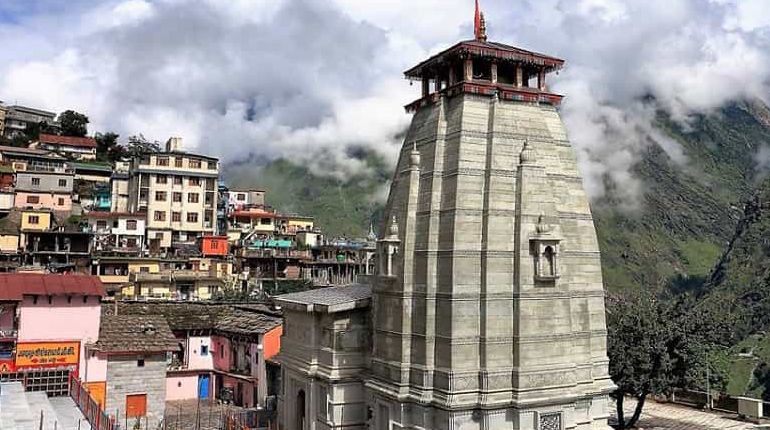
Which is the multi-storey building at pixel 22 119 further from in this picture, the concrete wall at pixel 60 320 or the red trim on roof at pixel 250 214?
the concrete wall at pixel 60 320

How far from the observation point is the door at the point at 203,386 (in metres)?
46.9

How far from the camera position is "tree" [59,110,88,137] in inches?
4242

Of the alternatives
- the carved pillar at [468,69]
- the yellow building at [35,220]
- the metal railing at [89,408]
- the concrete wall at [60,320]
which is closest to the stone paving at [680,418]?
the carved pillar at [468,69]

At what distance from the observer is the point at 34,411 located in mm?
29797

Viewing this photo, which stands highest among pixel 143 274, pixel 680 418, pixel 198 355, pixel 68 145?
pixel 68 145

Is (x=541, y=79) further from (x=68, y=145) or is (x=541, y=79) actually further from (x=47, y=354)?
(x=68, y=145)

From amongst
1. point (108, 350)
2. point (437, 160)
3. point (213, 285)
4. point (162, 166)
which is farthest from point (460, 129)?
point (162, 166)

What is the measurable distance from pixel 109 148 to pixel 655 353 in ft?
305

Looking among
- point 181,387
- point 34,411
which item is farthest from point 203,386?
point 34,411

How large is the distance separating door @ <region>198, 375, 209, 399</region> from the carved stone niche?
95.7 ft

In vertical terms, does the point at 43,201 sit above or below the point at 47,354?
above

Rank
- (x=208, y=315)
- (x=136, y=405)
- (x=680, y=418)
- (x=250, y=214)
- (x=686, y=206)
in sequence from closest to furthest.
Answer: (x=136, y=405)
(x=680, y=418)
(x=208, y=315)
(x=250, y=214)
(x=686, y=206)

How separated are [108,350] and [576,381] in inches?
932

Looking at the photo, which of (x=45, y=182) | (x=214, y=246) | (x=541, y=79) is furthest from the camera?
(x=45, y=182)
